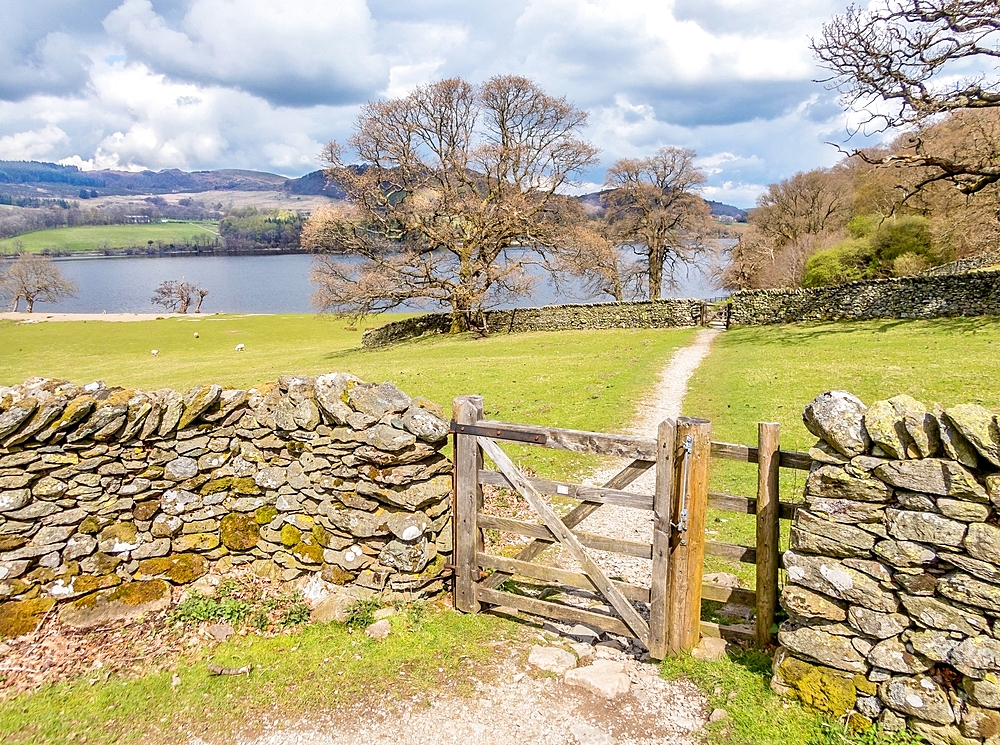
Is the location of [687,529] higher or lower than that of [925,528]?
lower

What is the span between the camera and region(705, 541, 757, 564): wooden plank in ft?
18.3

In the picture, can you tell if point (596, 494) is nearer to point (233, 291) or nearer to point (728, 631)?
point (728, 631)

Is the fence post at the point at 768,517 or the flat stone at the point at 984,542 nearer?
the flat stone at the point at 984,542

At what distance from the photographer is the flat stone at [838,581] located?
4.58 m

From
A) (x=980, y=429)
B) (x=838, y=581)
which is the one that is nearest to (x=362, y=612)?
(x=838, y=581)

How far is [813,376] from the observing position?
1753 centimetres

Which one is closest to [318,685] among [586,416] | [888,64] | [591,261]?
[586,416]

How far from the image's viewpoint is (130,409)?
6.75 meters

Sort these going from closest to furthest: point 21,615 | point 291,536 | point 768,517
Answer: point 768,517, point 21,615, point 291,536

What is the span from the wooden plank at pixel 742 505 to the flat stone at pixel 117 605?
5.96m

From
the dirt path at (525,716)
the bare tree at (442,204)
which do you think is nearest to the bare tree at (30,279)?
the bare tree at (442,204)

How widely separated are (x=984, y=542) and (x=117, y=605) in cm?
802

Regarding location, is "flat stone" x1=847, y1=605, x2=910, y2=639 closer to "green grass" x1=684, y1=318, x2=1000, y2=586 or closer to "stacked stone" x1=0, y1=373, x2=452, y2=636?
"green grass" x1=684, y1=318, x2=1000, y2=586

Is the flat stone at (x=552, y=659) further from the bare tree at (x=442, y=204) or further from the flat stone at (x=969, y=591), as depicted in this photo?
the bare tree at (x=442, y=204)
